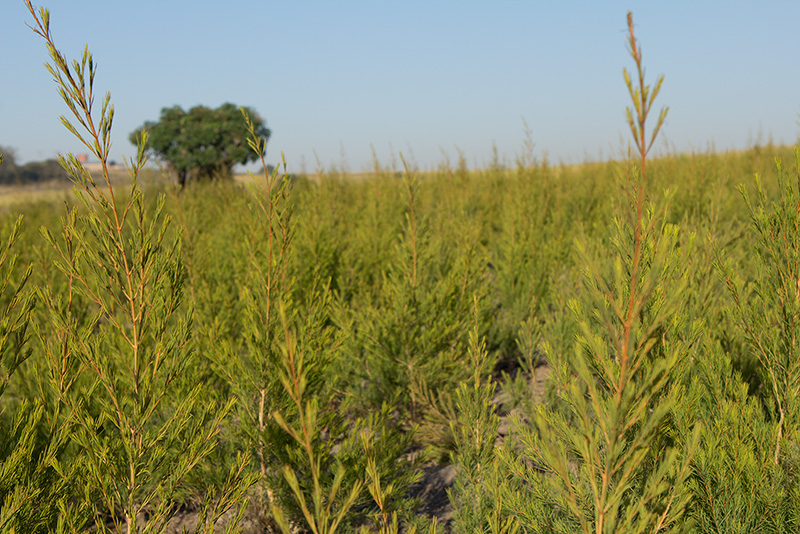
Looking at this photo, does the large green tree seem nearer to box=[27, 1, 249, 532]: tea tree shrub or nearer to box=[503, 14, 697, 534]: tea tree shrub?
box=[27, 1, 249, 532]: tea tree shrub

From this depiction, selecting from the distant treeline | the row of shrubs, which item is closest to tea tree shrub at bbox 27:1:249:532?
the row of shrubs

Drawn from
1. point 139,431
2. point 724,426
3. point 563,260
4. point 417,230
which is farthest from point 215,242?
point 724,426

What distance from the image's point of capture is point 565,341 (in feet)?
10.9

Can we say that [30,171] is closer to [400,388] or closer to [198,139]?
[198,139]

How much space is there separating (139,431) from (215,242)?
14.7ft

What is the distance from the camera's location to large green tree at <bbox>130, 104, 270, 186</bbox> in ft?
69.9

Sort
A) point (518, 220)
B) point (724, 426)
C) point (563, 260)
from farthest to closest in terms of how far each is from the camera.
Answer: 1. point (518, 220)
2. point (563, 260)
3. point (724, 426)

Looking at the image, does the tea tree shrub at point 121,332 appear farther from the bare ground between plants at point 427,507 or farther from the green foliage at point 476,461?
the bare ground between plants at point 427,507

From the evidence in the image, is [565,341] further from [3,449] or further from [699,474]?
[3,449]

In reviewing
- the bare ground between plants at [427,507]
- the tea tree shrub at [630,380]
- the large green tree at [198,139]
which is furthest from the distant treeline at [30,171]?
the tea tree shrub at [630,380]

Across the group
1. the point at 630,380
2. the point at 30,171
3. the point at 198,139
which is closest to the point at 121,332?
the point at 630,380

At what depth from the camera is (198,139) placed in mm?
21406

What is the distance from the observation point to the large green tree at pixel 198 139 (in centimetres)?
2130

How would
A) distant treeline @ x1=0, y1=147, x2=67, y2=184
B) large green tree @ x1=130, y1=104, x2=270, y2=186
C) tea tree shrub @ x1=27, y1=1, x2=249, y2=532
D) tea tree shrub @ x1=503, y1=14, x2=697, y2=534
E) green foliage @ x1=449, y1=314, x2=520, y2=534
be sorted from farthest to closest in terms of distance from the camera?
distant treeline @ x1=0, y1=147, x2=67, y2=184 < large green tree @ x1=130, y1=104, x2=270, y2=186 < green foliage @ x1=449, y1=314, x2=520, y2=534 < tea tree shrub @ x1=27, y1=1, x2=249, y2=532 < tea tree shrub @ x1=503, y1=14, x2=697, y2=534
